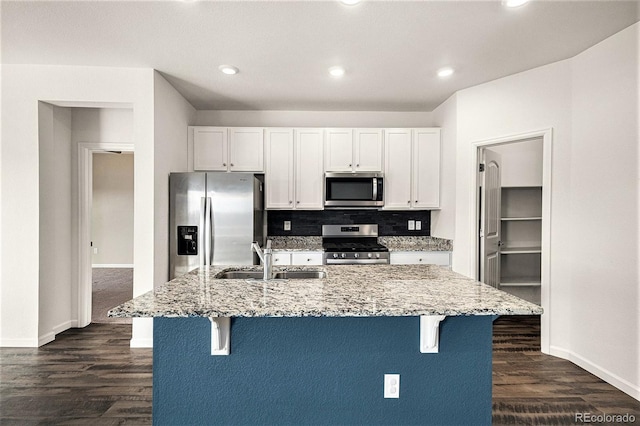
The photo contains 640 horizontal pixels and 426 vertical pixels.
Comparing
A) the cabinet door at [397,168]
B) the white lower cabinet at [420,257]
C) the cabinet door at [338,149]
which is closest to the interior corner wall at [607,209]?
the white lower cabinet at [420,257]

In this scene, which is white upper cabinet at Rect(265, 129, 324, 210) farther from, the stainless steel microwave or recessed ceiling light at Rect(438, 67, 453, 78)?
recessed ceiling light at Rect(438, 67, 453, 78)

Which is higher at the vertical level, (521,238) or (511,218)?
(511,218)

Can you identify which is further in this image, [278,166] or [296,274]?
[278,166]

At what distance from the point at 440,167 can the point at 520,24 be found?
6.49 feet

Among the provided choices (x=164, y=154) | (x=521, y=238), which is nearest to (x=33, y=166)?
(x=164, y=154)

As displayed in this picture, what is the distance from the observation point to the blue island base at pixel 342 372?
5.51 ft

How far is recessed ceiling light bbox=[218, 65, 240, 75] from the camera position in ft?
10.2

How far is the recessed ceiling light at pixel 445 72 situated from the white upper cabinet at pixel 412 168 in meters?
0.95

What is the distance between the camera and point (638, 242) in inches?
94.0

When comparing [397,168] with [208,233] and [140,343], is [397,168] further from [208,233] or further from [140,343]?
[140,343]

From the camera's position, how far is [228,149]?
414 centimetres

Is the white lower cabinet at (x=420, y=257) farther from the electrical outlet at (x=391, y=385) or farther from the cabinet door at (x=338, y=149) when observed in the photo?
the electrical outlet at (x=391, y=385)

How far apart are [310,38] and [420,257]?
8.63 feet

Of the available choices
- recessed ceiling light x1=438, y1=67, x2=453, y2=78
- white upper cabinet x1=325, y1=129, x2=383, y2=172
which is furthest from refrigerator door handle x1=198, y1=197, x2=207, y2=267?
recessed ceiling light x1=438, y1=67, x2=453, y2=78
